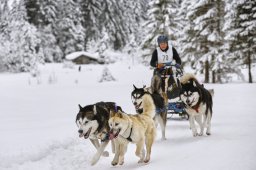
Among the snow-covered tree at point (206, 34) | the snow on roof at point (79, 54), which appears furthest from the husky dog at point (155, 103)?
the snow on roof at point (79, 54)

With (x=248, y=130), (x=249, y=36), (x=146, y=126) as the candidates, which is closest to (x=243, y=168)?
(x=146, y=126)

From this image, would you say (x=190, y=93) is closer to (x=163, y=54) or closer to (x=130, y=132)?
(x=163, y=54)

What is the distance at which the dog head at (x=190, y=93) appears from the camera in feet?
27.4

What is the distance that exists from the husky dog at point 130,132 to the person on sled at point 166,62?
114 inches

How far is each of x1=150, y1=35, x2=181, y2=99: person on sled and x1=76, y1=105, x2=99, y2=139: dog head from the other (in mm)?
3379

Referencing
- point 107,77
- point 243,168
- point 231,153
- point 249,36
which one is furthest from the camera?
point 107,77

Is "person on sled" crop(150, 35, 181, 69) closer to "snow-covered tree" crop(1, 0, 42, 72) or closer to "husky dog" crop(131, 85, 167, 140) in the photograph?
"husky dog" crop(131, 85, 167, 140)

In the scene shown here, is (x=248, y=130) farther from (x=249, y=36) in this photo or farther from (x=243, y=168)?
(x=249, y=36)

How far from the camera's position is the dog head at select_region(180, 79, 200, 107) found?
8.34 m

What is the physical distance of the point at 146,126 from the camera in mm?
6547

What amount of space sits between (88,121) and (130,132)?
77 cm

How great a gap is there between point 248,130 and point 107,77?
25.6m

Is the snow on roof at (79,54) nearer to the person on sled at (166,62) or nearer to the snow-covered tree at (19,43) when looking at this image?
the snow-covered tree at (19,43)

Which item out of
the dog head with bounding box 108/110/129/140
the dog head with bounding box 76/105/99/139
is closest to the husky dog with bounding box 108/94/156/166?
the dog head with bounding box 108/110/129/140
